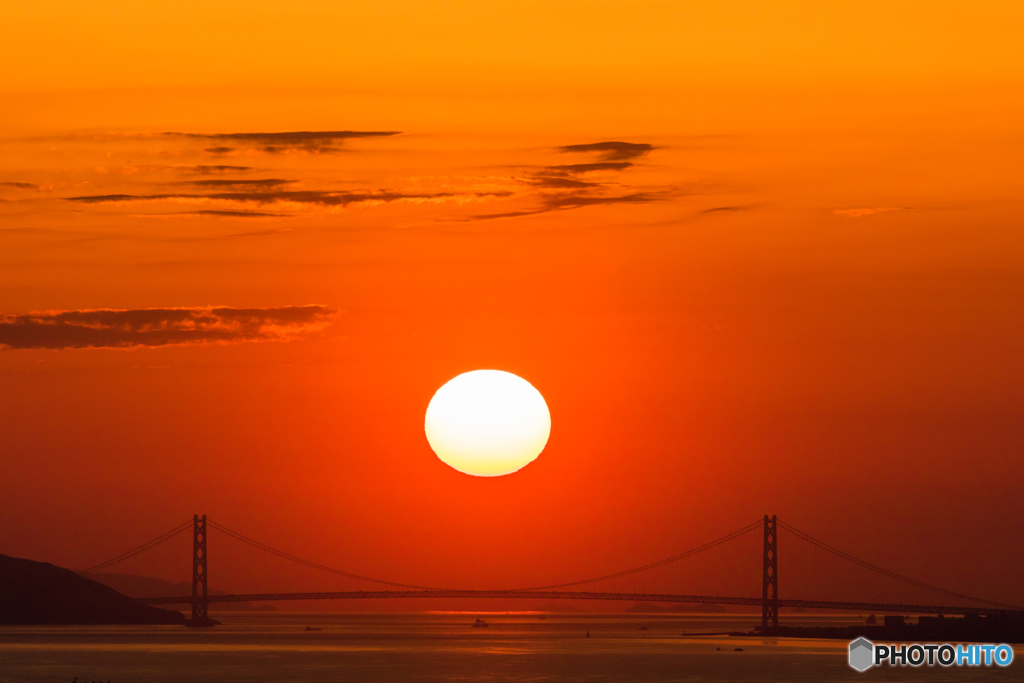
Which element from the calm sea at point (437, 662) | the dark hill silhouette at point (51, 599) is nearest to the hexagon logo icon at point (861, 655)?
the calm sea at point (437, 662)

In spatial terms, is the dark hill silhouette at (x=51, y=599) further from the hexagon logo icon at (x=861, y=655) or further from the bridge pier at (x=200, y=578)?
the hexagon logo icon at (x=861, y=655)

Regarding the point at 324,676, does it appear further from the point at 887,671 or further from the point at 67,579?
the point at 67,579

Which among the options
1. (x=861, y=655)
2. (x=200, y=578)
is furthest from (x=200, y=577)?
(x=861, y=655)

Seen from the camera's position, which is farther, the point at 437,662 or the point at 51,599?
the point at 51,599

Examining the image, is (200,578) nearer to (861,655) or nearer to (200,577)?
(200,577)

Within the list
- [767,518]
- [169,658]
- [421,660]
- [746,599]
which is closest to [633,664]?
[421,660]
